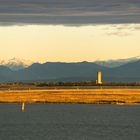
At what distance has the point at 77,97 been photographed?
169625 millimetres

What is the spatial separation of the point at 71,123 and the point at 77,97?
3813cm

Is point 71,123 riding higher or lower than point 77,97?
lower

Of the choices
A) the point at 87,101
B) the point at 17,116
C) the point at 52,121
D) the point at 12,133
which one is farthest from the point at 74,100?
the point at 12,133

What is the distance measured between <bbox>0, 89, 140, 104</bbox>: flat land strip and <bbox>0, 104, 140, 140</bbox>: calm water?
172cm

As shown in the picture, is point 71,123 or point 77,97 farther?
point 77,97

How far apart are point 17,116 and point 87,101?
2156cm

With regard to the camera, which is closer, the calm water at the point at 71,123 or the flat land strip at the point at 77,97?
the calm water at the point at 71,123

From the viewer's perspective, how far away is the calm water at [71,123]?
11244 centimetres

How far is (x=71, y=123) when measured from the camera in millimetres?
131625

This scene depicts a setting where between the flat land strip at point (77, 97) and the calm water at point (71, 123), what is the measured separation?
1720 mm

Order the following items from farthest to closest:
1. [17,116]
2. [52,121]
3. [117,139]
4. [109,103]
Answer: [109,103], [17,116], [52,121], [117,139]

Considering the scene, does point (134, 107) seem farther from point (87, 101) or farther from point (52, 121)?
point (52, 121)

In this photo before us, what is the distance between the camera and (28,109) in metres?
169

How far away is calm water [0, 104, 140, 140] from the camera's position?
112 m
